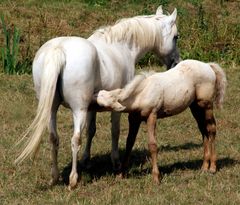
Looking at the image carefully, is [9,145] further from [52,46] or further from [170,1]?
[170,1]

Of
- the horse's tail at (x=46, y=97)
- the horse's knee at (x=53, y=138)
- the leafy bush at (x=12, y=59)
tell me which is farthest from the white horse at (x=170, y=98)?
the leafy bush at (x=12, y=59)

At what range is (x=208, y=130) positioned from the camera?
6598mm

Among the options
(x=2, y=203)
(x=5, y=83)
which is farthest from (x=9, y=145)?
(x=5, y=83)

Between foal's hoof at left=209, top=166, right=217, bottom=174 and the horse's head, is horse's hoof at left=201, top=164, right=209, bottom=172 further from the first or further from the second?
the horse's head

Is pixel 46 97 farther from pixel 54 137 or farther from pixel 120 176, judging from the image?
pixel 120 176

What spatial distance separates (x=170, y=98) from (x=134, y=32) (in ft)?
3.07

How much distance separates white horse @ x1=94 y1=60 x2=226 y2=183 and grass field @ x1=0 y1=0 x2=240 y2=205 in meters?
0.32

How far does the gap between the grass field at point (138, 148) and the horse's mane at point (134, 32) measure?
1365mm

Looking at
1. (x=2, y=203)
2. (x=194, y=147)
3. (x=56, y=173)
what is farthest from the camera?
(x=194, y=147)

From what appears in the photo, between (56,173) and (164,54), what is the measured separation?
2001mm

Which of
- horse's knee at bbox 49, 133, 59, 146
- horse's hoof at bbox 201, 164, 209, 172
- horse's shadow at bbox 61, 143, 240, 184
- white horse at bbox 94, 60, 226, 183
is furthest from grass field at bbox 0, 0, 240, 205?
horse's knee at bbox 49, 133, 59, 146

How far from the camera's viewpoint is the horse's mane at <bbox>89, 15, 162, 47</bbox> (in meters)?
6.51

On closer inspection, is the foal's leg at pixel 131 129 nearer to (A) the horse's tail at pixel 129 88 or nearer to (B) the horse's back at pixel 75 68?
(A) the horse's tail at pixel 129 88

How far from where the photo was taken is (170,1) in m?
17.3
